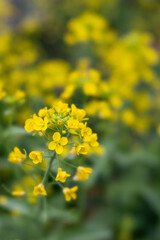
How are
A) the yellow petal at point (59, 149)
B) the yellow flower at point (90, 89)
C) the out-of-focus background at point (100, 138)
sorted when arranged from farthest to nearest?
1. the out-of-focus background at point (100, 138)
2. the yellow flower at point (90, 89)
3. the yellow petal at point (59, 149)

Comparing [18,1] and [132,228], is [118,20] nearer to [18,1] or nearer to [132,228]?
[18,1]

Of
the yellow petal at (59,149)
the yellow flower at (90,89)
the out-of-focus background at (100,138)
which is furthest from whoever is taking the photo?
the out-of-focus background at (100,138)

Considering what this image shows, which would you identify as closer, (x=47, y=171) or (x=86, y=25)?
(x=47, y=171)

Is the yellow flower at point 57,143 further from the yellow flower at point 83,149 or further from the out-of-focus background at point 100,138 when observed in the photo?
the out-of-focus background at point 100,138

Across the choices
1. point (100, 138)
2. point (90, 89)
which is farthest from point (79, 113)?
point (100, 138)

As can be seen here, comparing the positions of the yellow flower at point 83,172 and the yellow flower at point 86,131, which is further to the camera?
the yellow flower at point 83,172

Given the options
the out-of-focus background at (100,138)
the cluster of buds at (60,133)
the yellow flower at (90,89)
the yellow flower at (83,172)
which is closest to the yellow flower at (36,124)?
the cluster of buds at (60,133)

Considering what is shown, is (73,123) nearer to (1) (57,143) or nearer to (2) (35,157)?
(1) (57,143)

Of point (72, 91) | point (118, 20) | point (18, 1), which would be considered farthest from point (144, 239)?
point (18, 1)

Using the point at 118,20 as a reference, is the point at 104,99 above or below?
below
